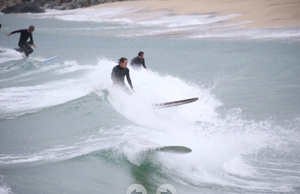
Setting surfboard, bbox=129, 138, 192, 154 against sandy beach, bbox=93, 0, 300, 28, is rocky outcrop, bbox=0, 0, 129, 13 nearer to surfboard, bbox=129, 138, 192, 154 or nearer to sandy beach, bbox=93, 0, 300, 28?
sandy beach, bbox=93, 0, 300, 28

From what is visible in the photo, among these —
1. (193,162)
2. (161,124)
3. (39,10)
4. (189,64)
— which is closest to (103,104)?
(161,124)

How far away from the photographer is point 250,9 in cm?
3022

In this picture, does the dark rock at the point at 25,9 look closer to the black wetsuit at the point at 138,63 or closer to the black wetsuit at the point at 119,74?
the black wetsuit at the point at 138,63

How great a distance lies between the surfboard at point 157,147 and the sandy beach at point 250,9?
20.1 meters

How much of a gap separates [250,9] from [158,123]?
2357cm

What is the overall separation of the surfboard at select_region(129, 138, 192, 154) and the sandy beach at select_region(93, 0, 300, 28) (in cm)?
2014

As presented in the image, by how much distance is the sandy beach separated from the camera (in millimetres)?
25720

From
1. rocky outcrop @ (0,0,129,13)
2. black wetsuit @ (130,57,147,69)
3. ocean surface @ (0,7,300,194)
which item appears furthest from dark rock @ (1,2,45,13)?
black wetsuit @ (130,57,147,69)

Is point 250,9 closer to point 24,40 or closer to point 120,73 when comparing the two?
point 24,40

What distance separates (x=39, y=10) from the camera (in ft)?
176

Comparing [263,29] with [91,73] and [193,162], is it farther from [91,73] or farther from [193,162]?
[193,162]

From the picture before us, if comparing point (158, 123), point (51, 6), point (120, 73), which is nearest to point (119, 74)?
point (120, 73)

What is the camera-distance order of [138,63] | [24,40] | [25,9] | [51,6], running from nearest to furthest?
1. [138,63]
2. [24,40]
3. [25,9]
4. [51,6]

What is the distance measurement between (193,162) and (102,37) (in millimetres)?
22146
